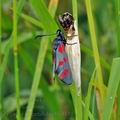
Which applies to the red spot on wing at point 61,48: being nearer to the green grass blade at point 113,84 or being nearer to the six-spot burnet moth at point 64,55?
the six-spot burnet moth at point 64,55

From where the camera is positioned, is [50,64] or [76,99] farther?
[50,64]

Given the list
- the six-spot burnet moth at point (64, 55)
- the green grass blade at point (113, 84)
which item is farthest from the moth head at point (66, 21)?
the green grass blade at point (113, 84)

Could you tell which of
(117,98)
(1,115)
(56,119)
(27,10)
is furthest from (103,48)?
(117,98)

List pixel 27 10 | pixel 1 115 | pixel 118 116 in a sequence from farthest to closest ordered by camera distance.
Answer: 1. pixel 27 10
2. pixel 1 115
3. pixel 118 116

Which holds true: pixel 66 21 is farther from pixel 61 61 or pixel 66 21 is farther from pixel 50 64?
pixel 50 64

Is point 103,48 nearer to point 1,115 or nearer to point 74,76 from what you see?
point 1,115

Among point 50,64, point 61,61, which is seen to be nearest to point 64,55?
point 61,61
